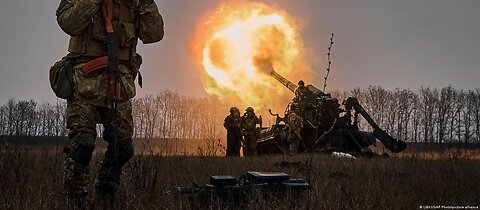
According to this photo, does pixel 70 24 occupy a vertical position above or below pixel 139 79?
above

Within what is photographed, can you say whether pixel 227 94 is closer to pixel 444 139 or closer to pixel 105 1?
pixel 105 1

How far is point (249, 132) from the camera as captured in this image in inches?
672

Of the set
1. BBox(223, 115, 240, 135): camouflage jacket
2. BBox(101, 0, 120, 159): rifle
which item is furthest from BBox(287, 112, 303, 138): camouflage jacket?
BBox(101, 0, 120, 159): rifle

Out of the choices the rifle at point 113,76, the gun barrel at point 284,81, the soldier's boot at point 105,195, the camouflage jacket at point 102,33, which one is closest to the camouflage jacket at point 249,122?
the gun barrel at point 284,81

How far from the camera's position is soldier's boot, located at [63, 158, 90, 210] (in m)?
3.61

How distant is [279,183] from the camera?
12.1ft

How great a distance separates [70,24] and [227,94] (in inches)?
639

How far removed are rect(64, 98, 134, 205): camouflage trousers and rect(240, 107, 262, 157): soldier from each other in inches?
508

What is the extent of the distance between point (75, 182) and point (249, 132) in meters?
13.5

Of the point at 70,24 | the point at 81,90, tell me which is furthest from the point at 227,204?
the point at 70,24

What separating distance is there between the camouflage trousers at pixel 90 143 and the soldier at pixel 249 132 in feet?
42.4

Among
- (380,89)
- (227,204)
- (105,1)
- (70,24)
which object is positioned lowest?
(227,204)

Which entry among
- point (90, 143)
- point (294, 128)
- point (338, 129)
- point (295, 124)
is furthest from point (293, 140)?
point (90, 143)

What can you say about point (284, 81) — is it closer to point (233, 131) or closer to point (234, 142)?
point (233, 131)
